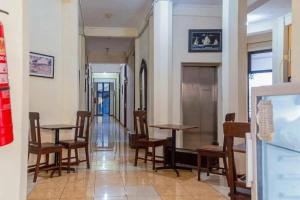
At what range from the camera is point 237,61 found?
5.57 metres

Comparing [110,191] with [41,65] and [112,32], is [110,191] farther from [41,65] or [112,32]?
[112,32]

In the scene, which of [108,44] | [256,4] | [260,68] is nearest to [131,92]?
[108,44]

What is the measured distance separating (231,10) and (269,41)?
368cm

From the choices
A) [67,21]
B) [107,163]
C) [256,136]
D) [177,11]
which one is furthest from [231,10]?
[256,136]

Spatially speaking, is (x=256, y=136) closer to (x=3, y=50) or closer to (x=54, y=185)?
(x=3, y=50)

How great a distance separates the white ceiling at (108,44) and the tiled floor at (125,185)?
6323 millimetres

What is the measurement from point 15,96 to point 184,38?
5634 millimetres

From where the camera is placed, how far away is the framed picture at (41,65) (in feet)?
19.4

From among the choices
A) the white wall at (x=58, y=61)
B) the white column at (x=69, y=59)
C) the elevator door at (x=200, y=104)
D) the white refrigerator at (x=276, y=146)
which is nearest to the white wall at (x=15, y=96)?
the white refrigerator at (x=276, y=146)

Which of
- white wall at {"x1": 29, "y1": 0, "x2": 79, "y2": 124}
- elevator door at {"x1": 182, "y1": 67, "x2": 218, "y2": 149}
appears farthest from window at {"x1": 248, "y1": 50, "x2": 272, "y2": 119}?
white wall at {"x1": 29, "y1": 0, "x2": 79, "y2": 124}

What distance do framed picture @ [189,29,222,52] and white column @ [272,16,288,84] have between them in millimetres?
1760

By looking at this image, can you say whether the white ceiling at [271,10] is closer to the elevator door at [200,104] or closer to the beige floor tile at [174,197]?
the elevator door at [200,104]

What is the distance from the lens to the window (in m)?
9.16

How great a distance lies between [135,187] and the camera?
486 centimetres
